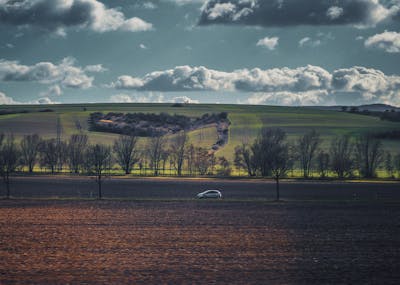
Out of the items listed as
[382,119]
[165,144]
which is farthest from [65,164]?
[382,119]

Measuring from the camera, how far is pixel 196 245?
2592cm

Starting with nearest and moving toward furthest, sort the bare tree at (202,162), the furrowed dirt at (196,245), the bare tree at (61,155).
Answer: the furrowed dirt at (196,245), the bare tree at (202,162), the bare tree at (61,155)

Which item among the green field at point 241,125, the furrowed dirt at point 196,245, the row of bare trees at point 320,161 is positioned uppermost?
the green field at point 241,125

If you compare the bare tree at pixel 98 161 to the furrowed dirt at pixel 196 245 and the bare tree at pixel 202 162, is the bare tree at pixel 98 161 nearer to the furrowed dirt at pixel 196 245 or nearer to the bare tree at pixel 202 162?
the furrowed dirt at pixel 196 245

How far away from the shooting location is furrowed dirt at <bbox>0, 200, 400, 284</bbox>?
65.6 ft

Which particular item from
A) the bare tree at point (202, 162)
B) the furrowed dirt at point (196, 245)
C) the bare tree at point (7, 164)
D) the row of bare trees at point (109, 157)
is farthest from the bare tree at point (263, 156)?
the furrowed dirt at point (196, 245)

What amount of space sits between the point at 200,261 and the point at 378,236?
41.1ft

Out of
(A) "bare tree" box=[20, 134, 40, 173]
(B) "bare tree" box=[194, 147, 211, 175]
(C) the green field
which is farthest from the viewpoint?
(C) the green field

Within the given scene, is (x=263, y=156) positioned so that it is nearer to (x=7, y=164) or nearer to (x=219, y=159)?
(x=219, y=159)

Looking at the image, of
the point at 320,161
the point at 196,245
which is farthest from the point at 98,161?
the point at 320,161

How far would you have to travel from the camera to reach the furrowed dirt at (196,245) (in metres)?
20.0

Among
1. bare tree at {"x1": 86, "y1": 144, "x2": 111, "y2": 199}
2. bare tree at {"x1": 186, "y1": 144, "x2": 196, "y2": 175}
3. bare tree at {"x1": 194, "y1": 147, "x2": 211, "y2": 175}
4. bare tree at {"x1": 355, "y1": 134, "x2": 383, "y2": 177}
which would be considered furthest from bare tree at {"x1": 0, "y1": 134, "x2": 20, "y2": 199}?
bare tree at {"x1": 355, "y1": 134, "x2": 383, "y2": 177}

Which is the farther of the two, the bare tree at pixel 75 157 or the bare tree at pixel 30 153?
the bare tree at pixel 30 153

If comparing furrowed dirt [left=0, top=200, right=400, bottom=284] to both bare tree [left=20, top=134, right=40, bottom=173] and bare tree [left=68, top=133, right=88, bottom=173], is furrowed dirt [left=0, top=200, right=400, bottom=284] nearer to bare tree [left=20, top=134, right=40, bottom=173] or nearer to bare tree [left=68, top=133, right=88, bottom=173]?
bare tree [left=68, top=133, right=88, bottom=173]
